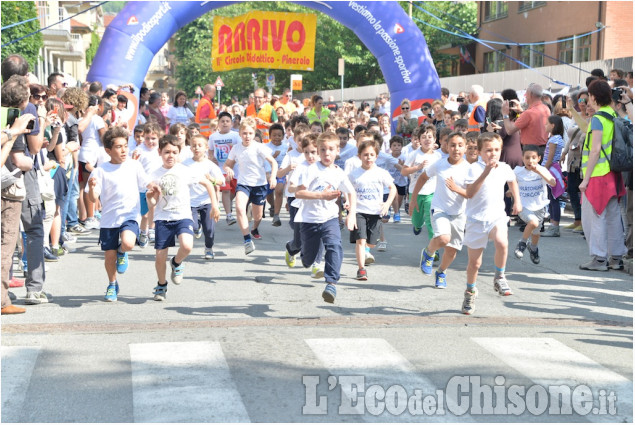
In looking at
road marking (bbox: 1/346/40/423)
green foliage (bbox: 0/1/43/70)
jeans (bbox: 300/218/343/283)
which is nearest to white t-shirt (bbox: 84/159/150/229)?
jeans (bbox: 300/218/343/283)

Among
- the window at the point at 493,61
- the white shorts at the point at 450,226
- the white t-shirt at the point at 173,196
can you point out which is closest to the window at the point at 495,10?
the window at the point at 493,61

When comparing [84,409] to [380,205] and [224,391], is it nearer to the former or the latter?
[224,391]

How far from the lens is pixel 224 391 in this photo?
5.36 metres

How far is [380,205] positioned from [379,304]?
6.37 ft

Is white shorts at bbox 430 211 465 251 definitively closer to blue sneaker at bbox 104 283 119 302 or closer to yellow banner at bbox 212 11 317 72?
blue sneaker at bbox 104 283 119 302

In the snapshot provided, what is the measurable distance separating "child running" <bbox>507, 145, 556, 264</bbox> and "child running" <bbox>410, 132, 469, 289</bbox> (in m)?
1.79

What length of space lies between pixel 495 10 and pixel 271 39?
20613 mm

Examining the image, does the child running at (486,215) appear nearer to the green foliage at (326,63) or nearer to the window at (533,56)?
the window at (533,56)

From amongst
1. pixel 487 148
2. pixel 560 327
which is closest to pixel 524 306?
pixel 560 327

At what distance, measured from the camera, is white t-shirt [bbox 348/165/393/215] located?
32.8ft

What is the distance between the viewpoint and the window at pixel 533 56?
124 ft

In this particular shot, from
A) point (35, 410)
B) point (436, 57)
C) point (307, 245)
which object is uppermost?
point (436, 57)

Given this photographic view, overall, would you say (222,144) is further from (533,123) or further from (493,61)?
(493,61)

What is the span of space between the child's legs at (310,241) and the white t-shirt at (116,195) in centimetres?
153
